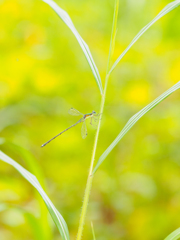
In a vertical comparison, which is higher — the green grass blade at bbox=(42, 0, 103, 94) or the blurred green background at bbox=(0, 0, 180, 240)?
the blurred green background at bbox=(0, 0, 180, 240)

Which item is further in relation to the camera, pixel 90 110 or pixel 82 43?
pixel 90 110

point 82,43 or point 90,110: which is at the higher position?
point 90,110

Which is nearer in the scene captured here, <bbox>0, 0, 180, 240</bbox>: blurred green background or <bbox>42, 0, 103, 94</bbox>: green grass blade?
<bbox>42, 0, 103, 94</bbox>: green grass blade

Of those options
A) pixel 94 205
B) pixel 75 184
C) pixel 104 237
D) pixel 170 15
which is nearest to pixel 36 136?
pixel 75 184

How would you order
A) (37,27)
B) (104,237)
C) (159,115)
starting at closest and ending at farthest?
(104,237), (159,115), (37,27)

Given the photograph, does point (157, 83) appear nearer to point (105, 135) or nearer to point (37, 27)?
point (105, 135)

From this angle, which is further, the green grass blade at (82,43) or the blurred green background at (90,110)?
the blurred green background at (90,110)

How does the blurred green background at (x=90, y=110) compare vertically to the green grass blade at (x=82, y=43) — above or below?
above

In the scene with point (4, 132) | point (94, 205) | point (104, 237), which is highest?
point (4, 132)
